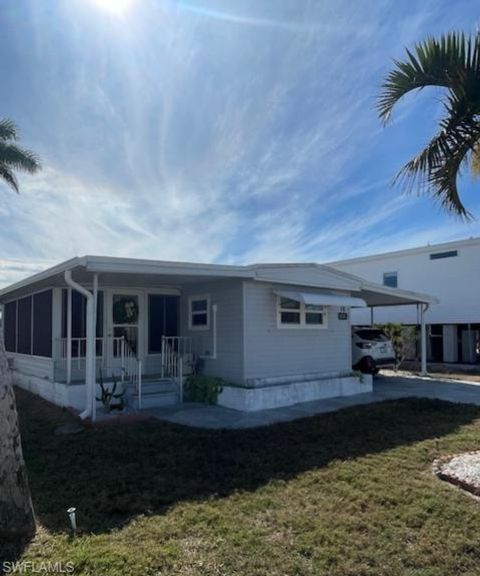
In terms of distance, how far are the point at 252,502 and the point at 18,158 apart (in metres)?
15.6

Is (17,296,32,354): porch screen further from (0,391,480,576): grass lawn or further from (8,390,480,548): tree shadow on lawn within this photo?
(0,391,480,576): grass lawn

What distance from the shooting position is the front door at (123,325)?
10445 millimetres

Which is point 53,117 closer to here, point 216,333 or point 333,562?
point 216,333

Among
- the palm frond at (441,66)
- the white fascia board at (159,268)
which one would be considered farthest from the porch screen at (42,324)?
the palm frond at (441,66)

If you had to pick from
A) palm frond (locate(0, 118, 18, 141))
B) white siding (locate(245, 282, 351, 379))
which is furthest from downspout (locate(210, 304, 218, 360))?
palm frond (locate(0, 118, 18, 141))

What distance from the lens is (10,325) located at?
46.3ft

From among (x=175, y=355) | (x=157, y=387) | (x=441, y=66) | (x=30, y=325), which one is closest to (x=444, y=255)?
(x=175, y=355)

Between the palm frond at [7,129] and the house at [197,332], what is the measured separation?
6.70m

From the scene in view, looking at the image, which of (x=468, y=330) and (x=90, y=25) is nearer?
(x=90, y=25)

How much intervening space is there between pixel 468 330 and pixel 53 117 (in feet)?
60.8

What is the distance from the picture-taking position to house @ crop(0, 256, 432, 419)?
9.34 meters

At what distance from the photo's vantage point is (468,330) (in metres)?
20.2

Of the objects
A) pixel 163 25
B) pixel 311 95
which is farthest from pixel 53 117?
pixel 311 95

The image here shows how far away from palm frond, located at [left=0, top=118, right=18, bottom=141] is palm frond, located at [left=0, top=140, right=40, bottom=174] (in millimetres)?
249
